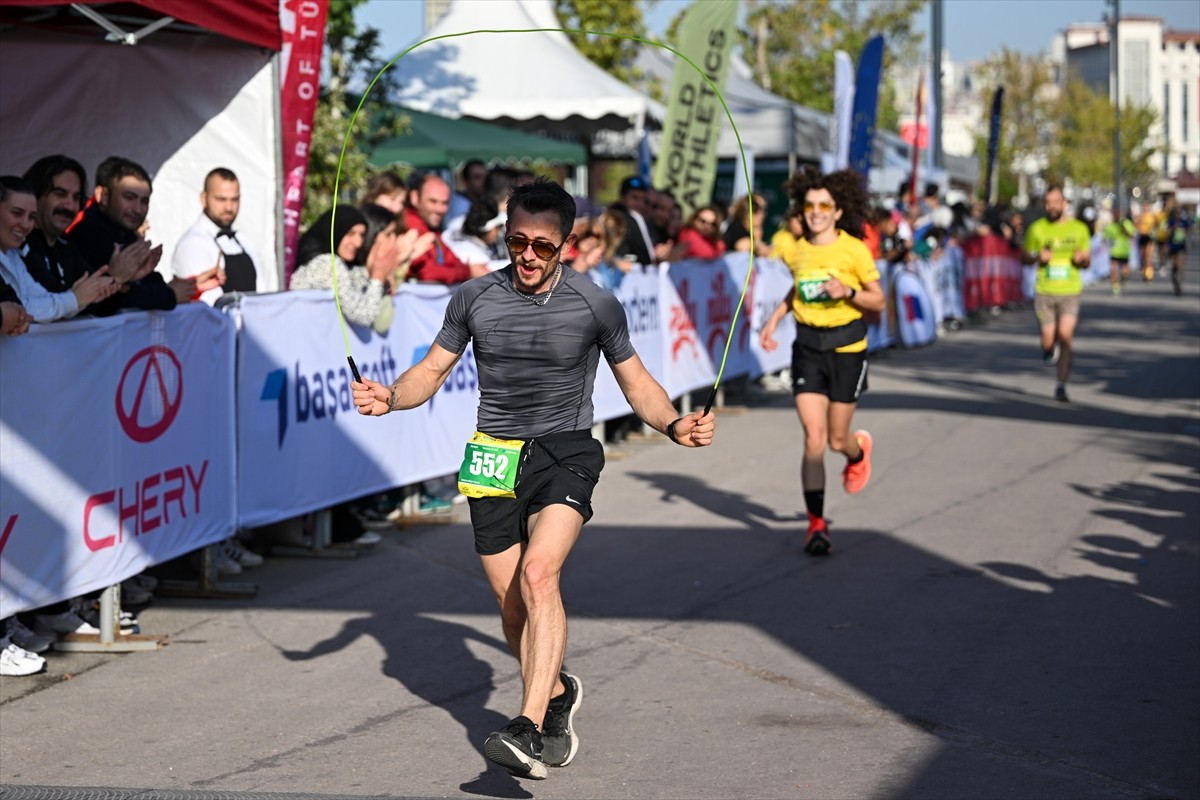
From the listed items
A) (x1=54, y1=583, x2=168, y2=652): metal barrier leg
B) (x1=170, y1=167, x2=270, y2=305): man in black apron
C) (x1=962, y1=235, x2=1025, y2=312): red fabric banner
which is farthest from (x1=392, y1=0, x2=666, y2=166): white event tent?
(x1=54, y1=583, x2=168, y2=652): metal barrier leg

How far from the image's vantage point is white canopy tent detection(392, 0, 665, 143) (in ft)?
64.8

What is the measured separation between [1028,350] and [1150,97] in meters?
155

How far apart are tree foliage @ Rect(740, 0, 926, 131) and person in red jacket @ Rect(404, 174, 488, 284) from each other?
39723 millimetres

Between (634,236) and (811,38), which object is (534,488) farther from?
(811,38)

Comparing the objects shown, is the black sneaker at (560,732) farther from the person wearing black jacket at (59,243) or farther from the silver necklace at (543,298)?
the person wearing black jacket at (59,243)

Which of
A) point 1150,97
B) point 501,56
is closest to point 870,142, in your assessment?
point 501,56

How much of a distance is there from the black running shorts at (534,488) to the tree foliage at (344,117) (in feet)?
32.9

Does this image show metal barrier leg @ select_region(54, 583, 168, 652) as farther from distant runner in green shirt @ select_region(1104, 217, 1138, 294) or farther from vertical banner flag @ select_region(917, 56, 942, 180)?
distant runner in green shirt @ select_region(1104, 217, 1138, 294)

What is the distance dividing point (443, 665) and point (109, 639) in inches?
61.1

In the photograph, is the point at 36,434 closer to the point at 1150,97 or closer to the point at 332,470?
the point at 332,470

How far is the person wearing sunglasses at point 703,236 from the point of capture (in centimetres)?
1530

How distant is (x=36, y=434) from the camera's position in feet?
21.8

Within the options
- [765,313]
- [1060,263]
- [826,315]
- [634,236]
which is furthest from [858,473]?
[765,313]

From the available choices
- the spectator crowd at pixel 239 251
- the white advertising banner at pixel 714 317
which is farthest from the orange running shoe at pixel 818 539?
the white advertising banner at pixel 714 317
